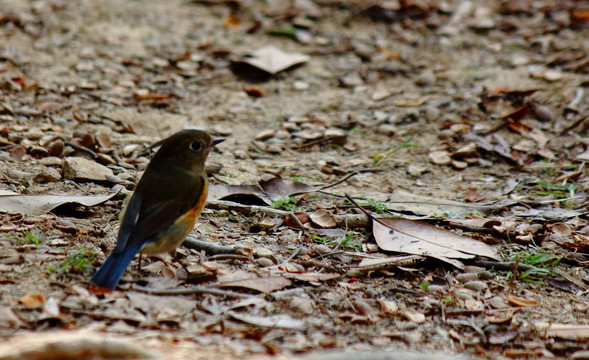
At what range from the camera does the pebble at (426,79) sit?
7367 mm

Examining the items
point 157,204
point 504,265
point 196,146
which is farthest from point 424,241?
point 157,204

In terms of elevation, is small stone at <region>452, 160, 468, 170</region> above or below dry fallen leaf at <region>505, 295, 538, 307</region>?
below

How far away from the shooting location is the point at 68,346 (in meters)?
2.74

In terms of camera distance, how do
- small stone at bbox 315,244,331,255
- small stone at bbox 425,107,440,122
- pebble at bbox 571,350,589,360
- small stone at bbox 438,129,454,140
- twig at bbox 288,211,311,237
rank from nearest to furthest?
1. pebble at bbox 571,350,589,360
2. small stone at bbox 315,244,331,255
3. twig at bbox 288,211,311,237
4. small stone at bbox 438,129,454,140
5. small stone at bbox 425,107,440,122

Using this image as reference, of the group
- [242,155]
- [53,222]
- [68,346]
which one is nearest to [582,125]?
[242,155]

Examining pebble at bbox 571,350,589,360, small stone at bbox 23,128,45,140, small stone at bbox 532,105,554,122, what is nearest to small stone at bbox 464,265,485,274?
pebble at bbox 571,350,589,360

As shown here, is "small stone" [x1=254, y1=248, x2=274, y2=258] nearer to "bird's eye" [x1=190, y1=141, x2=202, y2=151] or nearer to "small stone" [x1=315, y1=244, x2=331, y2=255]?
"small stone" [x1=315, y1=244, x2=331, y2=255]

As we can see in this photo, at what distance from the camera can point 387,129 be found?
6.61 metres

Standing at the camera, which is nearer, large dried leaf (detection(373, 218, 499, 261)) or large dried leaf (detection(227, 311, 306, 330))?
large dried leaf (detection(227, 311, 306, 330))

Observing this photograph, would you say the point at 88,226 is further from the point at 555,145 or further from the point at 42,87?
the point at 555,145

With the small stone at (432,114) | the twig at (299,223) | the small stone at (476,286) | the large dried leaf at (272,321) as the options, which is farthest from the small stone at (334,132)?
the large dried leaf at (272,321)

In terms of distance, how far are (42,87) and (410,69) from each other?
3.76 meters

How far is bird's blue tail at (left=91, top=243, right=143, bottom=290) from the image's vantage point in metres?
3.57

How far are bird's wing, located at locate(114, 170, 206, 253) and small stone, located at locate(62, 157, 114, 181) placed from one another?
3.01 feet
